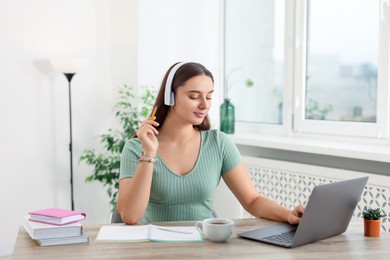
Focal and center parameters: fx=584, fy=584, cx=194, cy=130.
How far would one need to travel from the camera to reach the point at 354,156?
291 cm

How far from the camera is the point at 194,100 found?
7.10 feet

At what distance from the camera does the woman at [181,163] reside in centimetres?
206

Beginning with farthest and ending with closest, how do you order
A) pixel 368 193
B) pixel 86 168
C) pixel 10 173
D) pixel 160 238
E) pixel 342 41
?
pixel 86 168 < pixel 10 173 < pixel 342 41 < pixel 368 193 < pixel 160 238

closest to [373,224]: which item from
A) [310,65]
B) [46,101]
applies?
[310,65]

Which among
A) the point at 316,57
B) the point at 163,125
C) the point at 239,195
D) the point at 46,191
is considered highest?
the point at 316,57

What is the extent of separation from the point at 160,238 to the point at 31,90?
2.29 metres

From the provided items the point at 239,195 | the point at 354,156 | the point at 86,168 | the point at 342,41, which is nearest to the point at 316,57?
the point at 342,41

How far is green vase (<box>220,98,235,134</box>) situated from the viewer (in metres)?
3.78

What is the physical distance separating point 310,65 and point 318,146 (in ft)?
2.01

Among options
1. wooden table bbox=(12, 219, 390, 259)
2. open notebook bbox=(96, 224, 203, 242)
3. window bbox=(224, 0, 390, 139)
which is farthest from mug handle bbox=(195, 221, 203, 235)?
window bbox=(224, 0, 390, 139)

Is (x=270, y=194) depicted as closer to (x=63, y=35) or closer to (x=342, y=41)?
(x=342, y=41)

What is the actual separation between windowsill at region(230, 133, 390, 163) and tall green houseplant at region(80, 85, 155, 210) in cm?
63

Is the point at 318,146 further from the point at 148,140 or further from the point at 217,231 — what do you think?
the point at 217,231

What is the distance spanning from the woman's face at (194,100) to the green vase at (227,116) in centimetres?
158
